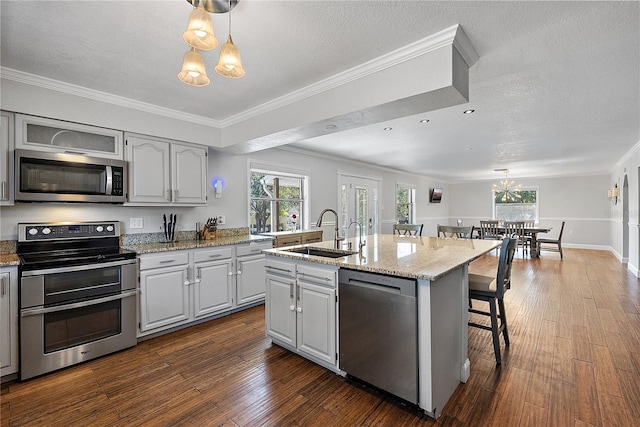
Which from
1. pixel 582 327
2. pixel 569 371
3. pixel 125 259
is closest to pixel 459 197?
pixel 582 327

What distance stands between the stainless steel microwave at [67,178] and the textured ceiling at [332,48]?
0.68 metres

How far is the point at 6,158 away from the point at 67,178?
15.7 inches

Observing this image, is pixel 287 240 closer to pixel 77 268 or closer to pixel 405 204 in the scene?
pixel 77 268

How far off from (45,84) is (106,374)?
2464 mm

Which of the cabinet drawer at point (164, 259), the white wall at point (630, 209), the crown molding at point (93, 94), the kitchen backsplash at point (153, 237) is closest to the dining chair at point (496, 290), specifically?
the cabinet drawer at point (164, 259)

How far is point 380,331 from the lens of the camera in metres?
1.96

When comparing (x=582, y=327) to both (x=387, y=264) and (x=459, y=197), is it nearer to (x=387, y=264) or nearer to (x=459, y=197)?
(x=387, y=264)

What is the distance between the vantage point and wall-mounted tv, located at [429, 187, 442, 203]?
10.1 m

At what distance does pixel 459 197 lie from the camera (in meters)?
11.3

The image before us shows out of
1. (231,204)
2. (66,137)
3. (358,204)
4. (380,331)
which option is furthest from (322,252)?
(358,204)

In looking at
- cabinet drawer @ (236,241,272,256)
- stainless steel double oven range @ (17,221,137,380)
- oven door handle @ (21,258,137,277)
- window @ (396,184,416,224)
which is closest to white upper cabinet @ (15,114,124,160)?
stainless steel double oven range @ (17,221,137,380)

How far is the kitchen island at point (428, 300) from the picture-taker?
1778 millimetres

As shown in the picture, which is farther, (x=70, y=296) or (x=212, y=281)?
(x=212, y=281)

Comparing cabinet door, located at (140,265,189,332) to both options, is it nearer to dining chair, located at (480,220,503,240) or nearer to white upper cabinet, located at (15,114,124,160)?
white upper cabinet, located at (15,114,124,160)
